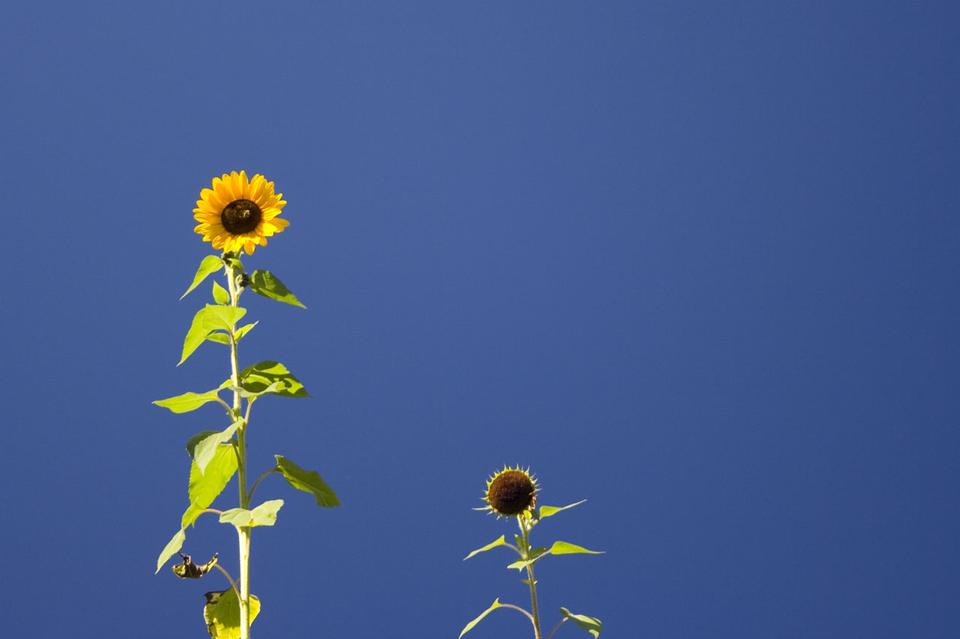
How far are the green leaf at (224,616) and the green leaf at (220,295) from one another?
52cm

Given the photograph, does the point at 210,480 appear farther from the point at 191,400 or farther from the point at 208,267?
the point at 208,267

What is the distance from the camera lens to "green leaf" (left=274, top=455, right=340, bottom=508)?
1.63 m

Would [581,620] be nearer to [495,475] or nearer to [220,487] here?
[495,475]

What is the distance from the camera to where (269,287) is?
5.48 feet

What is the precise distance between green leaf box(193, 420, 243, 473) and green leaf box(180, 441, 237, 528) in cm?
5

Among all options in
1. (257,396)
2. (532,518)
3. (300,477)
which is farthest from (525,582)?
(257,396)

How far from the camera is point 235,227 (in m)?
1.87

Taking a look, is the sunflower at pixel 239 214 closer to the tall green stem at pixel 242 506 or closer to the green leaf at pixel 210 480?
the tall green stem at pixel 242 506

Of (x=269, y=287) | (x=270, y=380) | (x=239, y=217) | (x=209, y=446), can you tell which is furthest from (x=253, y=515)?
(x=239, y=217)

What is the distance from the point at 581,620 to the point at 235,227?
38.6 inches

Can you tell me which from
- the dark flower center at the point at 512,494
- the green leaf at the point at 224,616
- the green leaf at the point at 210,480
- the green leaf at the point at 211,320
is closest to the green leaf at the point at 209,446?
the green leaf at the point at 210,480

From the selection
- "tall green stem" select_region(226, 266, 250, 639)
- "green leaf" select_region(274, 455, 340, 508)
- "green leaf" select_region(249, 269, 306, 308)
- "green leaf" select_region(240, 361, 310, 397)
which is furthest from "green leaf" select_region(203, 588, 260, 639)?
"green leaf" select_region(249, 269, 306, 308)

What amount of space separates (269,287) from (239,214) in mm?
271

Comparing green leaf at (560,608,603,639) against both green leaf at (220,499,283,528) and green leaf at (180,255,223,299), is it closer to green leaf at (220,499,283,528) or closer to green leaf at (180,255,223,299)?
green leaf at (220,499,283,528)
